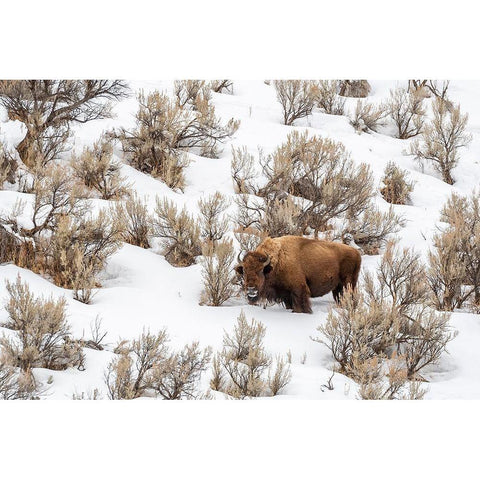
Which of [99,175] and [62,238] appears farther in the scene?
[99,175]

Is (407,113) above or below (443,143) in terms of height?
above

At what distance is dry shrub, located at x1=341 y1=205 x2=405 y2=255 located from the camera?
9281 millimetres

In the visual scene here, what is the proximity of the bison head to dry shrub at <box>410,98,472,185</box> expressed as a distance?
19.8ft

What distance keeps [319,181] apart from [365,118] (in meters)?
4.33

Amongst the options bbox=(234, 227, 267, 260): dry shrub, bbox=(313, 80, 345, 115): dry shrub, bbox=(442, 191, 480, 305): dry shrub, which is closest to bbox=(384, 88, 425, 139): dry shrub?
bbox=(313, 80, 345, 115): dry shrub

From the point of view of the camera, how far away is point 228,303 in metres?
7.81

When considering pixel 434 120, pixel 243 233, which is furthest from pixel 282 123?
pixel 243 233

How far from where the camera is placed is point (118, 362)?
548 cm

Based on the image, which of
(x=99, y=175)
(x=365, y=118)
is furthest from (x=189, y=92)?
(x=99, y=175)

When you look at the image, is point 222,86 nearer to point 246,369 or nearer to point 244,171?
point 244,171

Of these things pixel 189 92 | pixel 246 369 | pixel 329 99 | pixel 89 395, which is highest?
pixel 329 99

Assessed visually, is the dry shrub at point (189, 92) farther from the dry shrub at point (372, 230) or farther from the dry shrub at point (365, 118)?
the dry shrub at point (372, 230)

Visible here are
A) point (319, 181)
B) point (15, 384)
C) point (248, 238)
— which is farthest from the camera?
point (319, 181)

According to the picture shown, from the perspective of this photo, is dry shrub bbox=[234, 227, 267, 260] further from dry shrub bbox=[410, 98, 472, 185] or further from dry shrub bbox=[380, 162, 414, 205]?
dry shrub bbox=[410, 98, 472, 185]
